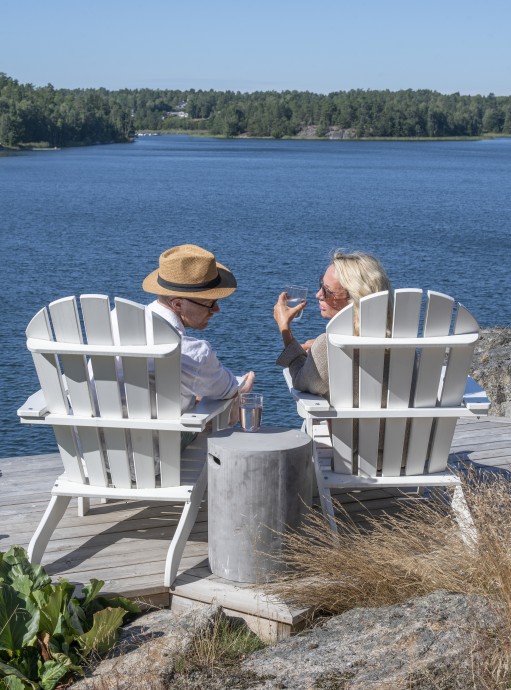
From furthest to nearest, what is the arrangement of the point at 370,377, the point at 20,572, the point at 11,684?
the point at 370,377
the point at 20,572
the point at 11,684

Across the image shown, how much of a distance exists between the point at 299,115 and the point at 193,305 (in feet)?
465

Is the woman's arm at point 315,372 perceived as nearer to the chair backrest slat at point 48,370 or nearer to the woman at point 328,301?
the woman at point 328,301

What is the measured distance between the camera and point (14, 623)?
2.86 metres

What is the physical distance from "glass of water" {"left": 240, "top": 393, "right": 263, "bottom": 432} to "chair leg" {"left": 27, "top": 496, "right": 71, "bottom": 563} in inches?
32.1

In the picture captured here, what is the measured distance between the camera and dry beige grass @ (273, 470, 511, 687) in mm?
2746

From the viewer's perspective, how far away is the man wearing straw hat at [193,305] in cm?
359

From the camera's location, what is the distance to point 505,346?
10680 mm

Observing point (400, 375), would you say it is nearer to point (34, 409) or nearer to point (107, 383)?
point (107, 383)

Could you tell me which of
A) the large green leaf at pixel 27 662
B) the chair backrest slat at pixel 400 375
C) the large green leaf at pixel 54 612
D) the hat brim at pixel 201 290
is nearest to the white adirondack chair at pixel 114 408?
the hat brim at pixel 201 290

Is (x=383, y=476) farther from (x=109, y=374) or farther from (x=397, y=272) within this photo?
(x=397, y=272)

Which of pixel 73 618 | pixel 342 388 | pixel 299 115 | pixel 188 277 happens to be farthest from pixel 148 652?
pixel 299 115

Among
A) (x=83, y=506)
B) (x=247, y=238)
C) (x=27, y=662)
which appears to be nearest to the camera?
(x=27, y=662)

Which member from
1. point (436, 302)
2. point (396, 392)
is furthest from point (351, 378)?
Answer: point (436, 302)

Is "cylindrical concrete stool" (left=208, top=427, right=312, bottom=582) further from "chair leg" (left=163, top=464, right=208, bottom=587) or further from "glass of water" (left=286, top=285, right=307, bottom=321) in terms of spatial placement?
"glass of water" (left=286, top=285, right=307, bottom=321)
